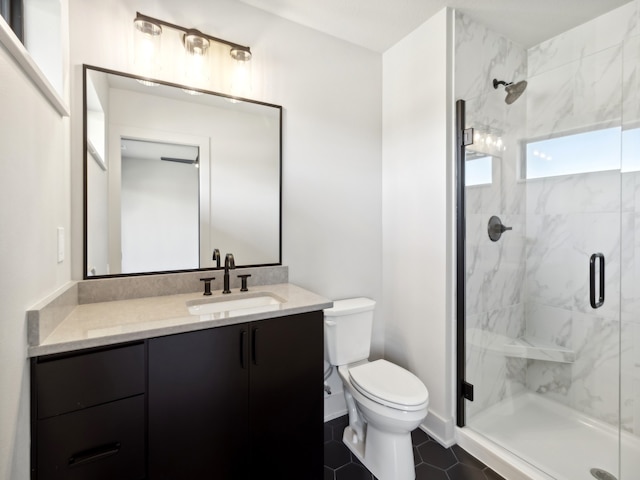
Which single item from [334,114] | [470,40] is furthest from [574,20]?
[334,114]

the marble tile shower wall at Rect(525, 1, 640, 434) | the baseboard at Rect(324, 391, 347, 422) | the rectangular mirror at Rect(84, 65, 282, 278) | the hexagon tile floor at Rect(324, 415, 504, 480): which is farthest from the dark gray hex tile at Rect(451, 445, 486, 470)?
the rectangular mirror at Rect(84, 65, 282, 278)

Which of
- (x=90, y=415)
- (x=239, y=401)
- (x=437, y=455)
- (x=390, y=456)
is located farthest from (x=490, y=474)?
(x=90, y=415)

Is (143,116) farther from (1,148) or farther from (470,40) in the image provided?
(470,40)

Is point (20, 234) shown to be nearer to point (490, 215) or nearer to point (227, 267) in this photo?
point (227, 267)

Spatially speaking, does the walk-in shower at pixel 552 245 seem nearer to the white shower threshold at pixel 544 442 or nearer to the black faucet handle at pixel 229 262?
the white shower threshold at pixel 544 442

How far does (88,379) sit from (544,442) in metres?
2.36

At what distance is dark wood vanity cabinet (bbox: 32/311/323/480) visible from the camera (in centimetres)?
95

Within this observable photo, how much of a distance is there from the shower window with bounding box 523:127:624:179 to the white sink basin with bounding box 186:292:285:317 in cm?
204

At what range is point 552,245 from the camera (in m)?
2.22

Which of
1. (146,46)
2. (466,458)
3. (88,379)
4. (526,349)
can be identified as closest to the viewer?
(88,379)

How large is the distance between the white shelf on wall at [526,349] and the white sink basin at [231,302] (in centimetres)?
147

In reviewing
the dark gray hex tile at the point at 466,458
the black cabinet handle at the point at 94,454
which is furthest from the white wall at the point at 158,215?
the dark gray hex tile at the point at 466,458

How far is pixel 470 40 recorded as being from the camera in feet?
6.34

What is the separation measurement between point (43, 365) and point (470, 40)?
2589 mm
